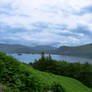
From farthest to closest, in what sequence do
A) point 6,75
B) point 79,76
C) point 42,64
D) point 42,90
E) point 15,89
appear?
point 42,64
point 79,76
point 42,90
point 6,75
point 15,89

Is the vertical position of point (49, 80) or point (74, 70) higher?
point (49, 80)

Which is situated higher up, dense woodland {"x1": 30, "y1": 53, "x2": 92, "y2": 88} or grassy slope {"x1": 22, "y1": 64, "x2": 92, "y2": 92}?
grassy slope {"x1": 22, "y1": 64, "x2": 92, "y2": 92}

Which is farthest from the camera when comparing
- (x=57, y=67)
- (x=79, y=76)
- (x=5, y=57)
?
(x=57, y=67)

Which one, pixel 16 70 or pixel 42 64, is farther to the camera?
pixel 42 64

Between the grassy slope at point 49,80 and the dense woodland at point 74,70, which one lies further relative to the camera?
the dense woodland at point 74,70

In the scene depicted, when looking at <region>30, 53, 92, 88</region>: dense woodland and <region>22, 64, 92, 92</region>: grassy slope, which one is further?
<region>30, 53, 92, 88</region>: dense woodland

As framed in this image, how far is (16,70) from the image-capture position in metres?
5.91

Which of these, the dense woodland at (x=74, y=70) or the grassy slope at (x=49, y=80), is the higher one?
the grassy slope at (x=49, y=80)

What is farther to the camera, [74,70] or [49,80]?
[74,70]

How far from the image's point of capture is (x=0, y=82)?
512cm

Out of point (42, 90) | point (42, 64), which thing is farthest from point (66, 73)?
point (42, 90)

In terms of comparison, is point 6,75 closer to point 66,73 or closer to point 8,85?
point 8,85

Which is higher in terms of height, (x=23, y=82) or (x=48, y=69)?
(x=23, y=82)

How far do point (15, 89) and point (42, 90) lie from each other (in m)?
1.34
